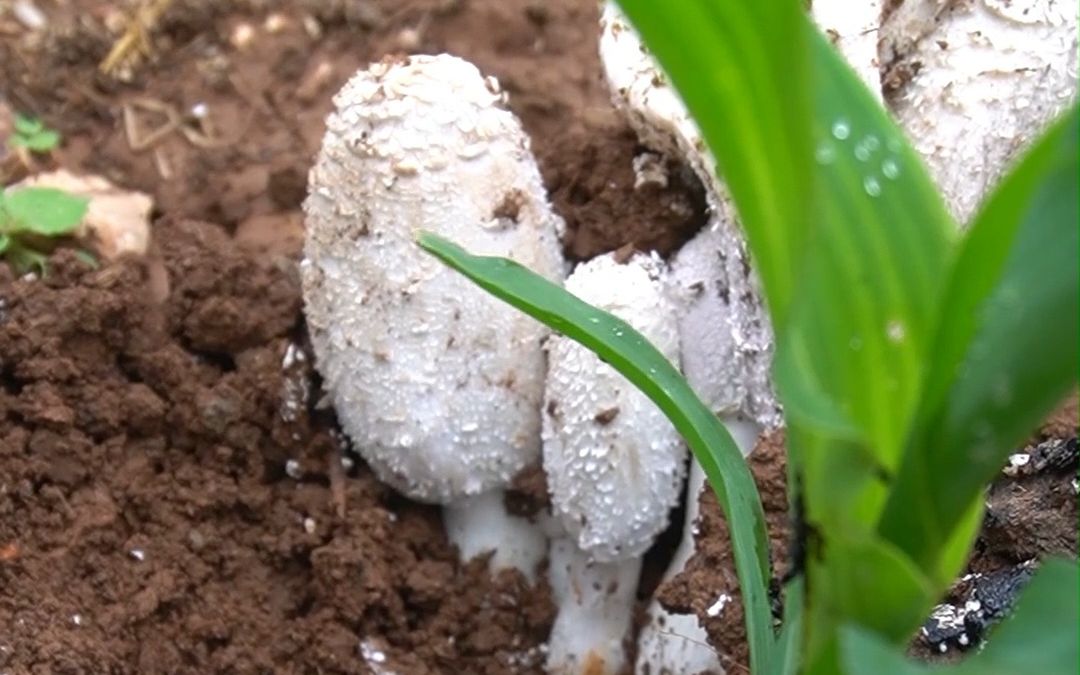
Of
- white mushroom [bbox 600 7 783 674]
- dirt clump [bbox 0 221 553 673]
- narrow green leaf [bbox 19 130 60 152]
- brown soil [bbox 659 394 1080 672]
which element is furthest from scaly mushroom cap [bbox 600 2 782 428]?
narrow green leaf [bbox 19 130 60 152]

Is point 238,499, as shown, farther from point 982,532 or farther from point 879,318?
point 879,318

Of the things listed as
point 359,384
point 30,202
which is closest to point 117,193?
point 30,202

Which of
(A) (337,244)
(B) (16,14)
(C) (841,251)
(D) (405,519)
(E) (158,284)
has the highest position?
(C) (841,251)

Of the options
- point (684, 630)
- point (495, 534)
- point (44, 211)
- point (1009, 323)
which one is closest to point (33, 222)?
point (44, 211)

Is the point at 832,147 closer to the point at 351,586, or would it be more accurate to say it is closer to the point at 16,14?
the point at 351,586

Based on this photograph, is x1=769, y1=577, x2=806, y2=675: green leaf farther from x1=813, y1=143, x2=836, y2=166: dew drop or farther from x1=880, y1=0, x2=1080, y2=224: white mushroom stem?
x1=880, y1=0, x2=1080, y2=224: white mushroom stem

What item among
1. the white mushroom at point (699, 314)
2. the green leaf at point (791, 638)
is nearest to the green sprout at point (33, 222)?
the white mushroom at point (699, 314)

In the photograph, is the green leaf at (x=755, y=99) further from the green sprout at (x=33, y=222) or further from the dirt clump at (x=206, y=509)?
the green sprout at (x=33, y=222)
